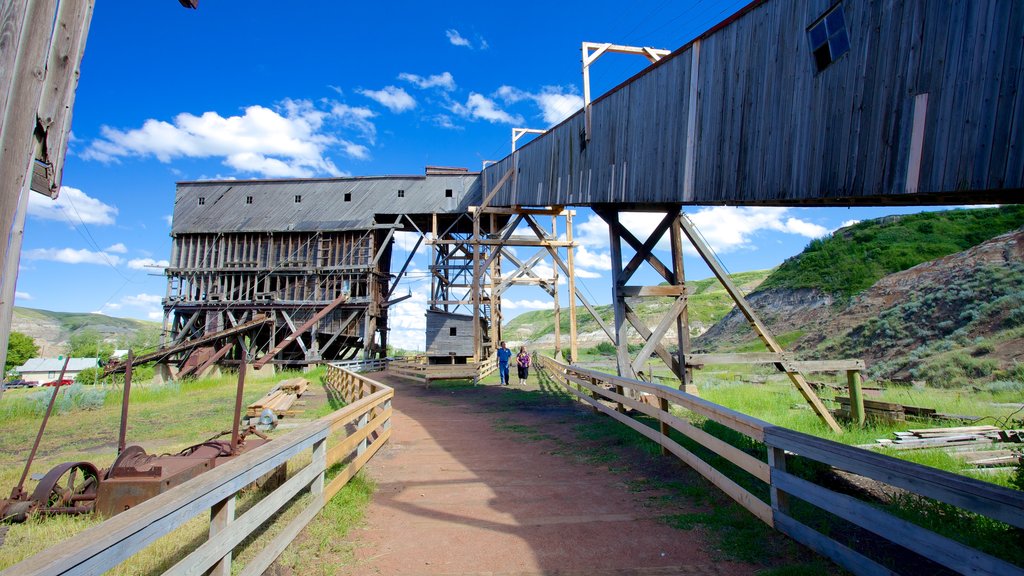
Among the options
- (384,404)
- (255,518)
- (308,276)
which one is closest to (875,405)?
(384,404)

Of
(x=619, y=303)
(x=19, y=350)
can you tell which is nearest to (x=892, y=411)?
(x=619, y=303)

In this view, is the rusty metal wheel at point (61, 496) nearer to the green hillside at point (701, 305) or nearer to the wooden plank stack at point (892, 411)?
the wooden plank stack at point (892, 411)

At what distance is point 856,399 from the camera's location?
9.66 meters

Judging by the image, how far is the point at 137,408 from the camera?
53.6ft

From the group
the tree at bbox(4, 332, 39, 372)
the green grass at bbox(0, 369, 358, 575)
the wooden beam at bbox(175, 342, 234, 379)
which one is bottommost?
the tree at bbox(4, 332, 39, 372)

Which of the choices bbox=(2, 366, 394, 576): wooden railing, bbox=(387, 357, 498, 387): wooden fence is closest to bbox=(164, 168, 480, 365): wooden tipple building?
bbox=(387, 357, 498, 387): wooden fence

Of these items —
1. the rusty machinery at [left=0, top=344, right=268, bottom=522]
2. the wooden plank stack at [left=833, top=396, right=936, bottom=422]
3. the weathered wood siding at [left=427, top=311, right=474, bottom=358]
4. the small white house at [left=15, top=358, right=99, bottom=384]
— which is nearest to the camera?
the rusty machinery at [left=0, top=344, right=268, bottom=522]

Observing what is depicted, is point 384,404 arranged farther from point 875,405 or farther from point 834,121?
point 875,405

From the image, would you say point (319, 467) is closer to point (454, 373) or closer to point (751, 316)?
point (751, 316)

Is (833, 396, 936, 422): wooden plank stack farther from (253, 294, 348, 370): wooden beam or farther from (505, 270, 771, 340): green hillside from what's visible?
(505, 270, 771, 340): green hillside

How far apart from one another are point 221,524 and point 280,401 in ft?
39.0

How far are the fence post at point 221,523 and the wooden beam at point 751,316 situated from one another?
26.7ft

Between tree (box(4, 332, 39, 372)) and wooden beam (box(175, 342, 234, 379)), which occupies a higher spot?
wooden beam (box(175, 342, 234, 379))

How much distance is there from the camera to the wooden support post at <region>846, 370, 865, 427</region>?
9453 millimetres
